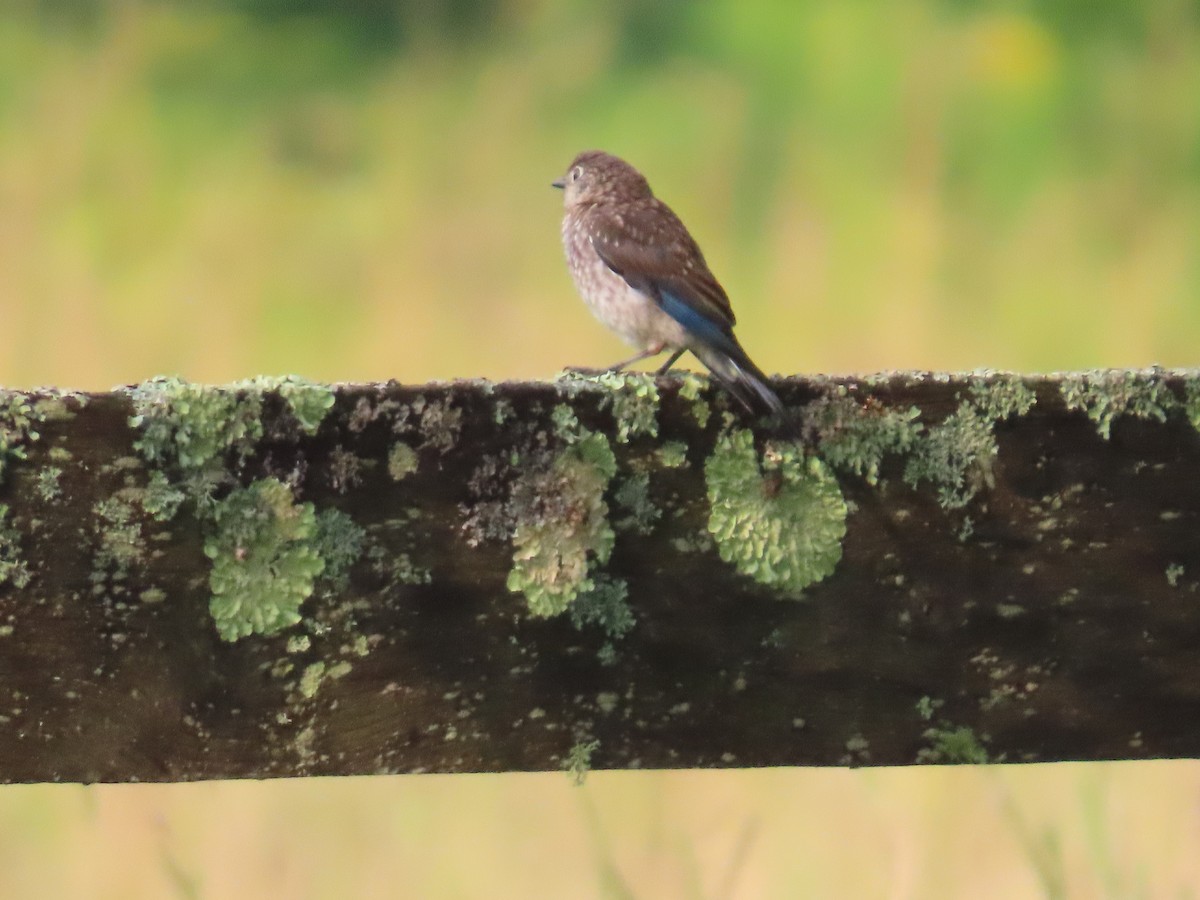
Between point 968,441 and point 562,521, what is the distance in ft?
1.27

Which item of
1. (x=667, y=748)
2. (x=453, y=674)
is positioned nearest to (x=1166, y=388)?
(x=667, y=748)

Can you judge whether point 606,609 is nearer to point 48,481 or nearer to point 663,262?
point 48,481

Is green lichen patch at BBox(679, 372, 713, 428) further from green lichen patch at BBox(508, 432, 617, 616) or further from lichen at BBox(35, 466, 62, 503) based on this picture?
lichen at BBox(35, 466, 62, 503)

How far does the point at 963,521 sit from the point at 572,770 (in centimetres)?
44

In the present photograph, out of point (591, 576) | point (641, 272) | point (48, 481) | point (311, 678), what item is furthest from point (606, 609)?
point (641, 272)

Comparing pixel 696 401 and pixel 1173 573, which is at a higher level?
pixel 696 401

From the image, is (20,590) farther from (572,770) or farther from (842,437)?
(842,437)

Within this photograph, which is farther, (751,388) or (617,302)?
(617,302)

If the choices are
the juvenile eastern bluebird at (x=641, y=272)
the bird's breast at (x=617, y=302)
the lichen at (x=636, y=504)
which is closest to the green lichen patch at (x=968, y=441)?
the lichen at (x=636, y=504)

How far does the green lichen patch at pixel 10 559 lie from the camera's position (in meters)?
1.21

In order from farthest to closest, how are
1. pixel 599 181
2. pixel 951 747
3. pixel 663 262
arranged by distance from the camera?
pixel 599 181 < pixel 663 262 < pixel 951 747

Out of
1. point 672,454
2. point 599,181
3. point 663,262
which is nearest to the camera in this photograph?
point 672,454

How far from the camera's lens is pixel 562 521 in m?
1.28

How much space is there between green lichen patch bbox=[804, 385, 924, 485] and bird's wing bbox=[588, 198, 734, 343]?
0.72 metres
